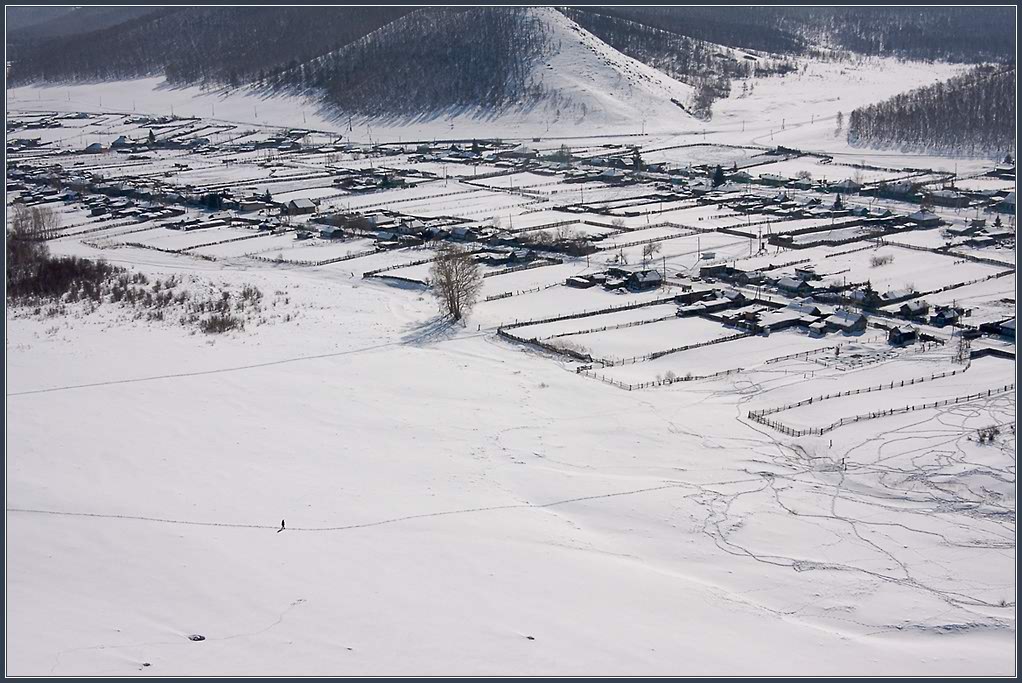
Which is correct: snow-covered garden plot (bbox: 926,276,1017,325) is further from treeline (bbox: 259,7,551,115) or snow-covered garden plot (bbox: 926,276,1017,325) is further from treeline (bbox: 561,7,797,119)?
treeline (bbox: 561,7,797,119)

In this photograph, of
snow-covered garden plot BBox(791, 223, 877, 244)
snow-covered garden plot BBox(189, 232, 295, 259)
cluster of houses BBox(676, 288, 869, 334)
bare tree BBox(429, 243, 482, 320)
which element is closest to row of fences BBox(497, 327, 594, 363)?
bare tree BBox(429, 243, 482, 320)

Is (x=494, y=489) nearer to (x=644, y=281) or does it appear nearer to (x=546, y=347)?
(x=546, y=347)

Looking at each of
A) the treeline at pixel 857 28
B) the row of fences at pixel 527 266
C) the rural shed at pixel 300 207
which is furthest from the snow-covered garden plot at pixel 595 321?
the treeline at pixel 857 28

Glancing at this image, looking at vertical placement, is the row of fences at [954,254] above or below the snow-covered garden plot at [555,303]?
below

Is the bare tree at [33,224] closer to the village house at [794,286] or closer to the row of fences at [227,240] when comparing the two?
the row of fences at [227,240]

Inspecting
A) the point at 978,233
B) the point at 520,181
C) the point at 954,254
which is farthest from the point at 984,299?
the point at 520,181
